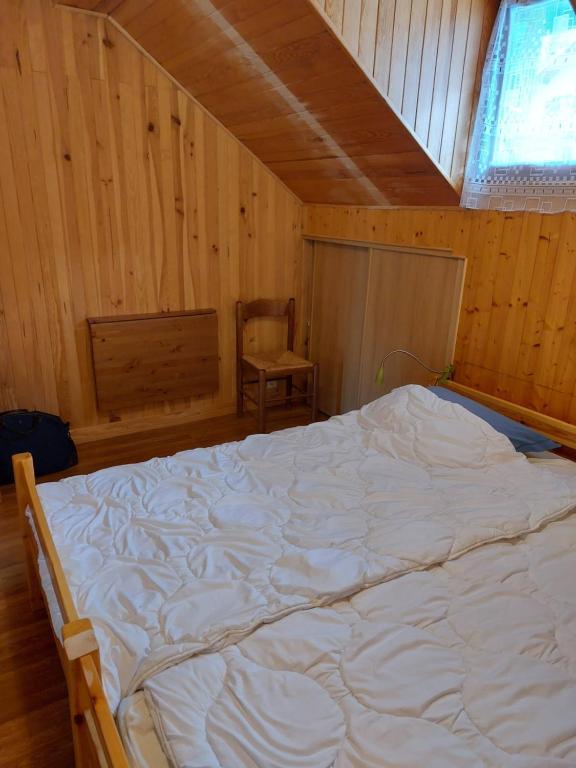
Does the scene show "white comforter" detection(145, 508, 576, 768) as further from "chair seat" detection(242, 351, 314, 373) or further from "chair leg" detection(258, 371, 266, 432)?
"chair seat" detection(242, 351, 314, 373)

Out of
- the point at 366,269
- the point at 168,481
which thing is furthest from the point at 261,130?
the point at 168,481

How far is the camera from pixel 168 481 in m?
1.88

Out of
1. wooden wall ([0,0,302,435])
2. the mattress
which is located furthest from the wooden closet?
the mattress

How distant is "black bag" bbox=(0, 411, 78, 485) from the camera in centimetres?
284

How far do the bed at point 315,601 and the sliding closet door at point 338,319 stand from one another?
147cm

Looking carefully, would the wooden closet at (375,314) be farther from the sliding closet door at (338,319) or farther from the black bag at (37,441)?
the black bag at (37,441)

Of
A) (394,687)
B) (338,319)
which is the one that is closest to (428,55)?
(338,319)

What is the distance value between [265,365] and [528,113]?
2.02 m

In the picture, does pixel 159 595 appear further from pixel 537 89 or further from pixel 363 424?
pixel 537 89

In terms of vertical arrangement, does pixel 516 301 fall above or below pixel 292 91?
below

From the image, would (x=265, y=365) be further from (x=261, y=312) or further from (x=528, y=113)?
(x=528, y=113)

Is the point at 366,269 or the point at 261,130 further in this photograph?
the point at 366,269

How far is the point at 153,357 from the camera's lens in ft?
11.2

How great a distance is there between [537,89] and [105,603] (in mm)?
2345
